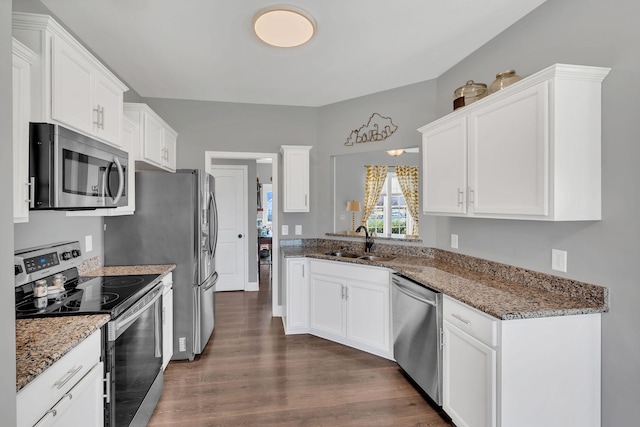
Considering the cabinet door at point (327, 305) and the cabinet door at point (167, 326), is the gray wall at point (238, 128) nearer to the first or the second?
the cabinet door at point (327, 305)

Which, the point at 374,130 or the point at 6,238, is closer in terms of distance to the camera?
the point at 6,238

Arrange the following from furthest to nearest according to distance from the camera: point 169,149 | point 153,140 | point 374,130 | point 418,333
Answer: point 374,130
point 169,149
point 153,140
point 418,333

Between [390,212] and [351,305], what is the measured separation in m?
1.74

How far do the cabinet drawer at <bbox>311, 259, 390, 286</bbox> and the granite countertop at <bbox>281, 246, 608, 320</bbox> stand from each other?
0.56ft

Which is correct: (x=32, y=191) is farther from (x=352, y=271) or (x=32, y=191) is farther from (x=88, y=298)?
(x=352, y=271)

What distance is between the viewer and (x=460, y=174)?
2.28 meters

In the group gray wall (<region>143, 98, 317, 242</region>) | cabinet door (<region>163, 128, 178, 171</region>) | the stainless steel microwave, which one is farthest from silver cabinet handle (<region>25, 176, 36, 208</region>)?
gray wall (<region>143, 98, 317, 242</region>)

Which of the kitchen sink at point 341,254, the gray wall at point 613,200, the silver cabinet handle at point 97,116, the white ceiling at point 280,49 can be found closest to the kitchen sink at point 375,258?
the kitchen sink at point 341,254

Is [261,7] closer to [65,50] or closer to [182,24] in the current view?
[182,24]

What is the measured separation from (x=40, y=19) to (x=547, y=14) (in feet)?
9.16

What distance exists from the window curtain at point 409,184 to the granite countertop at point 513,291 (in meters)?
1.59

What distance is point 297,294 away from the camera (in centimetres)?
351

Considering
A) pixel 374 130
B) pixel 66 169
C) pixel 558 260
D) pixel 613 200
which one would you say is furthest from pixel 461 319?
pixel 374 130

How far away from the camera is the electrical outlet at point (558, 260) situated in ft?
6.08
